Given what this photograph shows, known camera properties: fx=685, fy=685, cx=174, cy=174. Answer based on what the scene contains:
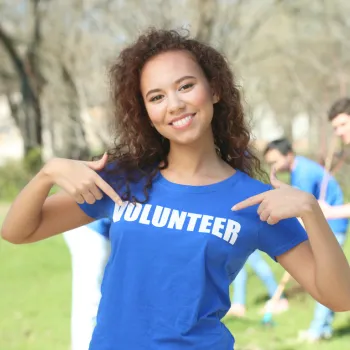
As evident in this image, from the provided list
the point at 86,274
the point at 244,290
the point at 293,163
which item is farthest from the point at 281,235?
the point at 244,290

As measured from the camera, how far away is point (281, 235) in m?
1.91

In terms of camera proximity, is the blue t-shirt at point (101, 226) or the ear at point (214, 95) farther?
the blue t-shirt at point (101, 226)

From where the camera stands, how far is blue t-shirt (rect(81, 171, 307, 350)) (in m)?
1.79

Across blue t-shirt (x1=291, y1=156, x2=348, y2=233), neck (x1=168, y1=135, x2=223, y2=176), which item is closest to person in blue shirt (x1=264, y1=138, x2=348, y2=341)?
blue t-shirt (x1=291, y1=156, x2=348, y2=233)

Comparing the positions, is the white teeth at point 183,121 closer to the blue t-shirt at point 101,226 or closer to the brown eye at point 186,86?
the brown eye at point 186,86

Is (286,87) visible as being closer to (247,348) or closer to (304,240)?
(247,348)

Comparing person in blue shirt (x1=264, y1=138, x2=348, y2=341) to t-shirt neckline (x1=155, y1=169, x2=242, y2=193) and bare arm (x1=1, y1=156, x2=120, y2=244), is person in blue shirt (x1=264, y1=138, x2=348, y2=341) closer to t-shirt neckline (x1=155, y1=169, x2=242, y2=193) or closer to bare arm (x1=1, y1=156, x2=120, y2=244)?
t-shirt neckline (x1=155, y1=169, x2=242, y2=193)

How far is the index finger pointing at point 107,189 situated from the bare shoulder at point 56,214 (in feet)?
0.50

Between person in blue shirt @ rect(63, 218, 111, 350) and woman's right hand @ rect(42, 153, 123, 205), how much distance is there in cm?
158

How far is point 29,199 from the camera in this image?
6.38 ft

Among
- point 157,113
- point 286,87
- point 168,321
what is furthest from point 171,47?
point 286,87

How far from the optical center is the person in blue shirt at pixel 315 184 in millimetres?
5168

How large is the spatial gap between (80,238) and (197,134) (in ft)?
6.16

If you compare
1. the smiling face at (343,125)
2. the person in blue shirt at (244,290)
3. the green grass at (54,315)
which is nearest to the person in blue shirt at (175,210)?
the smiling face at (343,125)
